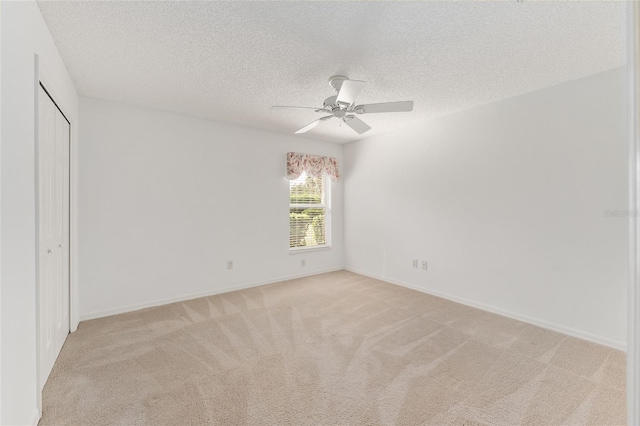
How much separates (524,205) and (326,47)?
255 centimetres

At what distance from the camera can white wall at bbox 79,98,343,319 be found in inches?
121

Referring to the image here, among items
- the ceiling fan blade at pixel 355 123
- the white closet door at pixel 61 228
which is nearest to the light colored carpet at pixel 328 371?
the white closet door at pixel 61 228

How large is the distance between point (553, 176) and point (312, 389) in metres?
2.93

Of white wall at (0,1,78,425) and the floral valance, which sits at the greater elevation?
the floral valance

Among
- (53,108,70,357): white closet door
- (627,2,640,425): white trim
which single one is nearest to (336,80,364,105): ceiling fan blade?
(627,2,640,425): white trim

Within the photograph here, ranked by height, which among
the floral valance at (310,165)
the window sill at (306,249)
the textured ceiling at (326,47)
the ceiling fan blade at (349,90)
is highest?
the textured ceiling at (326,47)

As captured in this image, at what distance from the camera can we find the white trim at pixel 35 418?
1.52 metres

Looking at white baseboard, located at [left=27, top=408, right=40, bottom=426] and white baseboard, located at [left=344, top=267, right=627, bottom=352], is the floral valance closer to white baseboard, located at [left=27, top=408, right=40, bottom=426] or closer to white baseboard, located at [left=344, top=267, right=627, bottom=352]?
white baseboard, located at [left=344, top=267, right=627, bottom=352]

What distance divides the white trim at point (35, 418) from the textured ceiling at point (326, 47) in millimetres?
2340

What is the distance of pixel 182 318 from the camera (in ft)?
10.0

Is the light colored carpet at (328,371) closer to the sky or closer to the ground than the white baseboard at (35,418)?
closer to the ground

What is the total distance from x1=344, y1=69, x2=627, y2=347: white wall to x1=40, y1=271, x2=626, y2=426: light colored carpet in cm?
36

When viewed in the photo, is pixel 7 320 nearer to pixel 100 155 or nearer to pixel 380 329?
pixel 100 155

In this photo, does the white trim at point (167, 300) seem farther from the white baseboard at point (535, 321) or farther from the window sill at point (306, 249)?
the white baseboard at point (535, 321)
